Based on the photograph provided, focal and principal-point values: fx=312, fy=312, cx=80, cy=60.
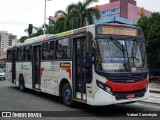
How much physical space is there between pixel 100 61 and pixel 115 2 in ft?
184

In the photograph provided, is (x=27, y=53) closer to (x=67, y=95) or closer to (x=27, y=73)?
(x=27, y=73)

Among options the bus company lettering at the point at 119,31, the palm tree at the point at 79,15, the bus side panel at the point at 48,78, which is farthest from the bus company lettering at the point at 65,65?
the palm tree at the point at 79,15

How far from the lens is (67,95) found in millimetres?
12477

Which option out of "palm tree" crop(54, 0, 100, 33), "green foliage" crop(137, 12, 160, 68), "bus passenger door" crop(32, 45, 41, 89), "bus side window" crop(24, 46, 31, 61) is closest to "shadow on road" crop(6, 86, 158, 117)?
"bus passenger door" crop(32, 45, 41, 89)

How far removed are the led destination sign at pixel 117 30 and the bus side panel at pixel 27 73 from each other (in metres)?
7.23

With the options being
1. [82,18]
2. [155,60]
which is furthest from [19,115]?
[82,18]

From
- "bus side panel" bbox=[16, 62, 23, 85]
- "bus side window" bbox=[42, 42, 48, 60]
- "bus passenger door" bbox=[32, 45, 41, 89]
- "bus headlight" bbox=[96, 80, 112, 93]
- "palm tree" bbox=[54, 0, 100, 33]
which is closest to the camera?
"bus headlight" bbox=[96, 80, 112, 93]

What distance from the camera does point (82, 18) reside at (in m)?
38.7

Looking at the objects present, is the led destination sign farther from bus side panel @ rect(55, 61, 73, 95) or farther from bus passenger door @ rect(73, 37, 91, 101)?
bus side panel @ rect(55, 61, 73, 95)

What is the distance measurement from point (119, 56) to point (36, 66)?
22.4ft

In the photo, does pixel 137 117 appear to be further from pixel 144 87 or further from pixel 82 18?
pixel 82 18

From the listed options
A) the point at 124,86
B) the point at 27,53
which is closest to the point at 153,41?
the point at 27,53

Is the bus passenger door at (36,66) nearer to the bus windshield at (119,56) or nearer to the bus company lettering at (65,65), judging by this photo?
the bus company lettering at (65,65)

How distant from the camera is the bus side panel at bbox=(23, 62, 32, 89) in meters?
17.0
